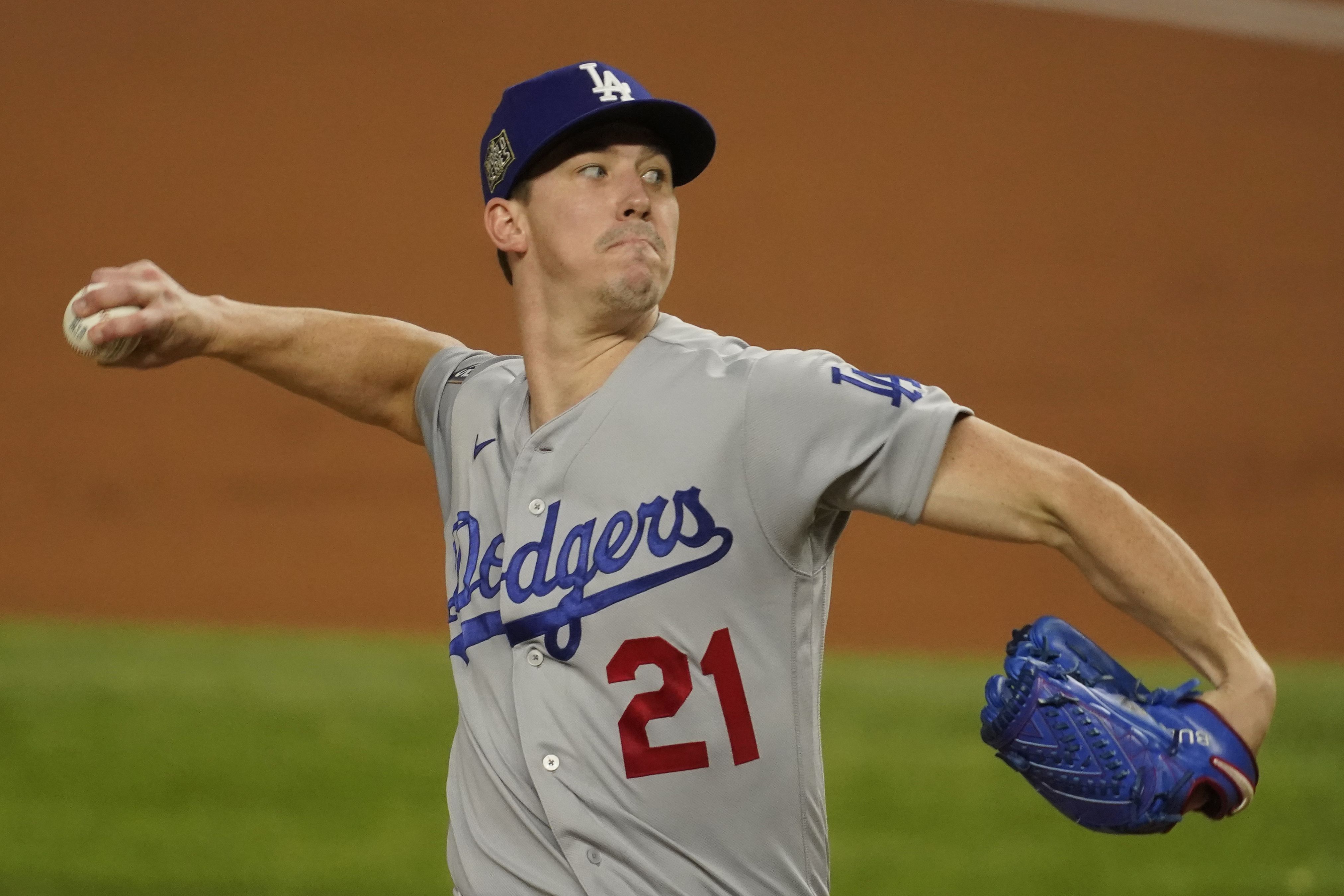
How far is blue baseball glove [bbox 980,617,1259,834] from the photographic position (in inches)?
75.7

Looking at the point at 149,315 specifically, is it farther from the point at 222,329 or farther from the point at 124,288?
the point at 222,329

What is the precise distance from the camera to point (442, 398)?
8.93 ft

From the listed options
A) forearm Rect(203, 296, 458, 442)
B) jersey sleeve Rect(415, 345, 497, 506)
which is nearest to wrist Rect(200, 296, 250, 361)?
forearm Rect(203, 296, 458, 442)

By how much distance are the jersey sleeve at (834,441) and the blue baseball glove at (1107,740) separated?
0.92 feet

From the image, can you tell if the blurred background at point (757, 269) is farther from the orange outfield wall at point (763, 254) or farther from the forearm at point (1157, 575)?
the forearm at point (1157, 575)

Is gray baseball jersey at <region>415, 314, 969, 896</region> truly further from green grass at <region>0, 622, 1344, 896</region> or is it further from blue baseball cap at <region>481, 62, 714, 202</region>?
green grass at <region>0, 622, 1344, 896</region>

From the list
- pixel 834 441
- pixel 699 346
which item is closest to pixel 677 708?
pixel 834 441

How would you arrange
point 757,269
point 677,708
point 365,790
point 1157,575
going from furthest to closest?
point 757,269
point 365,790
point 677,708
point 1157,575

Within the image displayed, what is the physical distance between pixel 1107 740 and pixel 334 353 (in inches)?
62.0

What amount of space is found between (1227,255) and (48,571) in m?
7.87

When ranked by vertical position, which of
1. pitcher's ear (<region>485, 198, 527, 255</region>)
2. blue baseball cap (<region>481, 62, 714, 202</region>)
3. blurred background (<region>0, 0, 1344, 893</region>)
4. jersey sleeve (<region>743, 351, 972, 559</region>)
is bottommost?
jersey sleeve (<region>743, 351, 972, 559</region>)

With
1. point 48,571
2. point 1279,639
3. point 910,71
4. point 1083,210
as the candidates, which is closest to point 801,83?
point 910,71

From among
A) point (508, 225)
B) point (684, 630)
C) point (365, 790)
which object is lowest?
point (365, 790)

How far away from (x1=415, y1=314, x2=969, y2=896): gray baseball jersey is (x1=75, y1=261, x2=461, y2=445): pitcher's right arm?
604 mm
